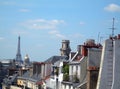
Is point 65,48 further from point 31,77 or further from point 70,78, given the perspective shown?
point 70,78

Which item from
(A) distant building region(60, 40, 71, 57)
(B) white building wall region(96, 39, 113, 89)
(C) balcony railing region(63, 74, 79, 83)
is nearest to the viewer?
(B) white building wall region(96, 39, 113, 89)

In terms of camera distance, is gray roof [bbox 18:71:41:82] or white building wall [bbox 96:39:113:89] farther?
gray roof [bbox 18:71:41:82]

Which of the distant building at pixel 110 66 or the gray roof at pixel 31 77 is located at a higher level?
the distant building at pixel 110 66

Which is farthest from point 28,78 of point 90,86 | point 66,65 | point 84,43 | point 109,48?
point 109,48

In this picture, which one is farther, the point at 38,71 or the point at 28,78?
the point at 28,78

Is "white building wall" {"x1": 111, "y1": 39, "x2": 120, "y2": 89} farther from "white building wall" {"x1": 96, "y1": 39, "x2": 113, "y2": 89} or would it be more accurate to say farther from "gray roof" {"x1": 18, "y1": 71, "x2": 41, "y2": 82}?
"gray roof" {"x1": 18, "y1": 71, "x2": 41, "y2": 82}

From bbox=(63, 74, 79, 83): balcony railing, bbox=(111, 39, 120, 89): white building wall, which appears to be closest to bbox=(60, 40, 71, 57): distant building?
bbox=(63, 74, 79, 83): balcony railing

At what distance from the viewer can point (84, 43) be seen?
40.8m

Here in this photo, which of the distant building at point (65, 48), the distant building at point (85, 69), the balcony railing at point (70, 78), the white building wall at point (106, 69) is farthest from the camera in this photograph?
the distant building at point (65, 48)

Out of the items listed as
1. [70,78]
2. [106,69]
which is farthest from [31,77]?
[106,69]

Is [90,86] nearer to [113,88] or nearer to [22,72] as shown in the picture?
[113,88]

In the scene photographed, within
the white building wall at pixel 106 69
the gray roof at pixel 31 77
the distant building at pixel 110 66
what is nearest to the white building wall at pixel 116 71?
the distant building at pixel 110 66

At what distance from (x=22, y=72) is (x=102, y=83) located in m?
64.1

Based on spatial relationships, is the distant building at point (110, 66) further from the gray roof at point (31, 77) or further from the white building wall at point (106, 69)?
the gray roof at point (31, 77)
